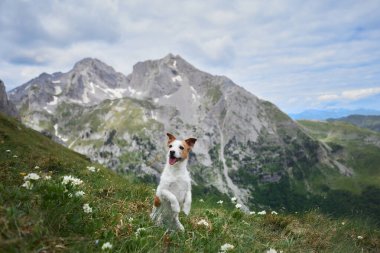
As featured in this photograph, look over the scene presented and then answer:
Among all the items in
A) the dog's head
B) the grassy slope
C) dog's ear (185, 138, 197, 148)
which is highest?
dog's ear (185, 138, 197, 148)

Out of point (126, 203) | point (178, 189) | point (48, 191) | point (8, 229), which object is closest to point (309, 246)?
point (178, 189)

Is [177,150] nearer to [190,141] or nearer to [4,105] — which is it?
[190,141]

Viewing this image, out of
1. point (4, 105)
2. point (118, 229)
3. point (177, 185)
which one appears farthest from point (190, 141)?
point (4, 105)

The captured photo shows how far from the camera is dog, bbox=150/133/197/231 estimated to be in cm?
874

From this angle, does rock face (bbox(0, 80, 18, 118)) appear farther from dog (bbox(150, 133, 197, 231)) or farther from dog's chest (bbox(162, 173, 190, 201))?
dog's chest (bbox(162, 173, 190, 201))

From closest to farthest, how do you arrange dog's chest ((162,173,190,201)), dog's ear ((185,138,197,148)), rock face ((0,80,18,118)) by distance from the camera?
dog's chest ((162,173,190,201)) → dog's ear ((185,138,197,148)) → rock face ((0,80,18,118))

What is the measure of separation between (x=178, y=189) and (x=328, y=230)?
235 inches

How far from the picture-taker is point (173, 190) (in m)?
9.33

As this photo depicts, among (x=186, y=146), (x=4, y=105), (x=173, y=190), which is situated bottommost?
(x=173, y=190)

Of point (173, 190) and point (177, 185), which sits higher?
point (177, 185)

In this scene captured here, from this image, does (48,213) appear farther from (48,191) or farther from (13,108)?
(13,108)

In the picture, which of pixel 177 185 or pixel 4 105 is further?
pixel 4 105

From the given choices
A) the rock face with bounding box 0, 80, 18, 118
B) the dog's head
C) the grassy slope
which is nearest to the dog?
the dog's head

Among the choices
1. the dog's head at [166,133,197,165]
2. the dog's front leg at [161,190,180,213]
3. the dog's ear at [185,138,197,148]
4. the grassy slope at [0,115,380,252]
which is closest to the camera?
the grassy slope at [0,115,380,252]
